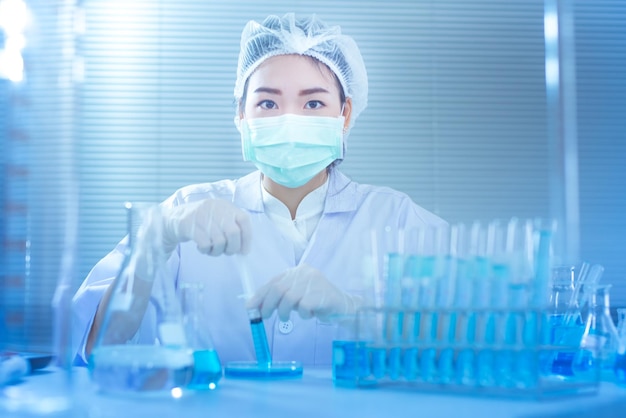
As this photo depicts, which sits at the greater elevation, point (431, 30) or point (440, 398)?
point (431, 30)

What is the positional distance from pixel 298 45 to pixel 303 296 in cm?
84

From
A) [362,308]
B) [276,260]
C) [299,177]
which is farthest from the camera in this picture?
[299,177]

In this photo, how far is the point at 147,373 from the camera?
0.79 metres

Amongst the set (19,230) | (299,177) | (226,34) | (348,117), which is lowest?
(19,230)

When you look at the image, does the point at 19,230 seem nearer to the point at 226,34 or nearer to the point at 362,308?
the point at 362,308

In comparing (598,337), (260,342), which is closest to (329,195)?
(260,342)

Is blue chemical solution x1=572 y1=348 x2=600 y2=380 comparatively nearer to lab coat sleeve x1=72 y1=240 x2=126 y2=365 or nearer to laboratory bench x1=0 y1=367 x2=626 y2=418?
laboratory bench x1=0 y1=367 x2=626 y2=418

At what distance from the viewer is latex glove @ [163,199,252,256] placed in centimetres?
120

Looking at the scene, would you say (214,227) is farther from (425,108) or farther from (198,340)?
(425,108)

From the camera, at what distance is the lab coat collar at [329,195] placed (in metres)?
1.76

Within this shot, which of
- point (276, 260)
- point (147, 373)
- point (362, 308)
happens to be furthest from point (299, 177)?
point (147, 373)

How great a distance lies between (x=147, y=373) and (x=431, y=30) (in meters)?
2.66

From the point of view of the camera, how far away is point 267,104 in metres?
1.72

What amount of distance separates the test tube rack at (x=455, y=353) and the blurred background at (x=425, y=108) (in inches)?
86.6
